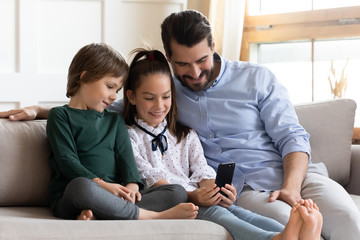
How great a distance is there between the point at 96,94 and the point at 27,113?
0.30m

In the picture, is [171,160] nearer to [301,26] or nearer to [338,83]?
[338,83]

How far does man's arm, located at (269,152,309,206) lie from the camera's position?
1876 millimetres

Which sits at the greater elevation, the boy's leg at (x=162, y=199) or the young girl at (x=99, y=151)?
the young girl at (x=99, y=151)

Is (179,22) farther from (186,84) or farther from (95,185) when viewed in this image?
(95,185)

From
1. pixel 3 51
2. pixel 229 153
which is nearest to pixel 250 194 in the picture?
pixel 229 153

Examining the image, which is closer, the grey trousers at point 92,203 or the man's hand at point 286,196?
the grey trousers at point 92,203

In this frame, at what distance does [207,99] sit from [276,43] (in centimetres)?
157

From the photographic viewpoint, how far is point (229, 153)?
2.12m

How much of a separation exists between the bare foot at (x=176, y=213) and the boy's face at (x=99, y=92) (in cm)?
45

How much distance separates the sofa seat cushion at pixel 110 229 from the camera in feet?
4.30

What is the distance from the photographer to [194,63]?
2.07m

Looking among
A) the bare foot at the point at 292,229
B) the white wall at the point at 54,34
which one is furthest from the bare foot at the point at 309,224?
the white wall at the point at 54,34

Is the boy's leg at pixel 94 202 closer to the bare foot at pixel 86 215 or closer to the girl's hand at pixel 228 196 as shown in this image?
the bare foot at pixel 86 215

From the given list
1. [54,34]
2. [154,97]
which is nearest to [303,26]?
[54,34]
